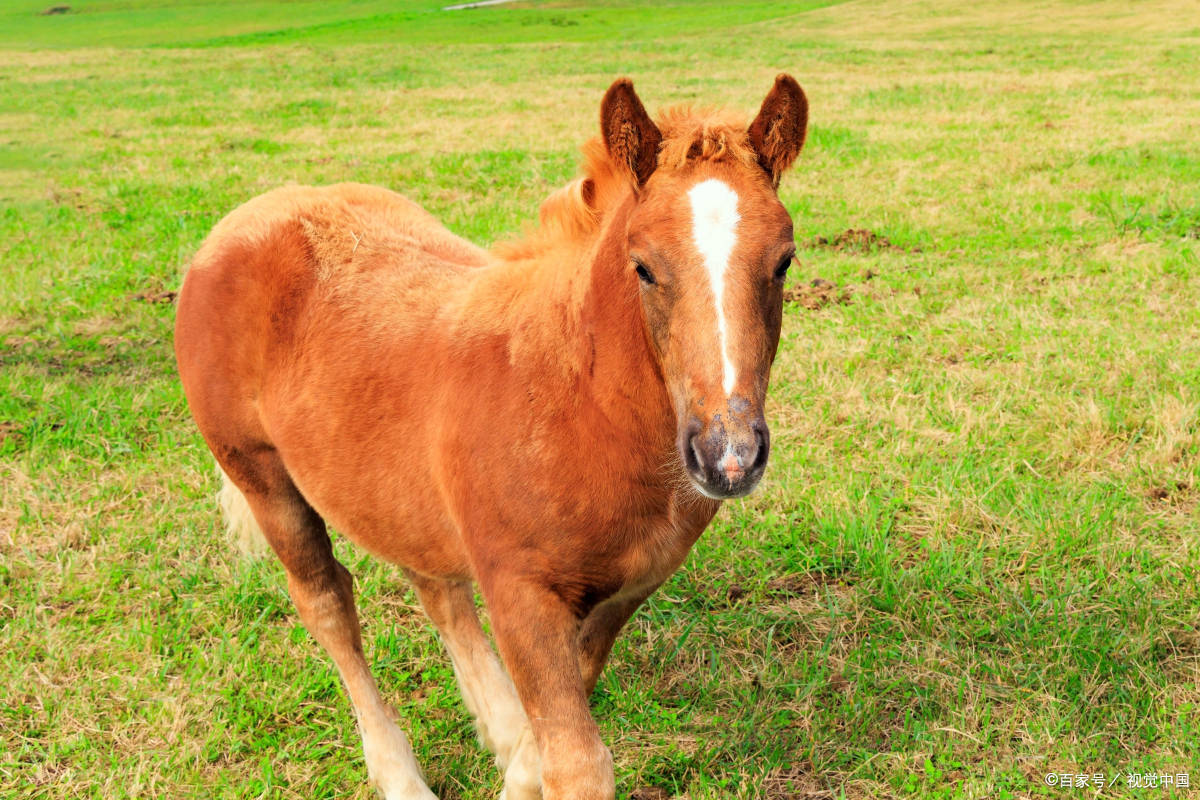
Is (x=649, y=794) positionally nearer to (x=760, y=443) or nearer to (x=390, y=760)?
(x=390, y=760)

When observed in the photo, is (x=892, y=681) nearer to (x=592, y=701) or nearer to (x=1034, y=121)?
(x=592, y=701)

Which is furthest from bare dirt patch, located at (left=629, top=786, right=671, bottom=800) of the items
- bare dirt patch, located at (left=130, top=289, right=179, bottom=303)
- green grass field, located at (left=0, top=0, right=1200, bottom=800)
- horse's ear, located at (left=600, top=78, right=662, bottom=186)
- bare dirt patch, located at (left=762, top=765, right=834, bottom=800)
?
bare dirt patch, located at (left=130, top=289, right=179, bottom=303)

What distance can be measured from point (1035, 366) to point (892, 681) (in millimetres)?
2568

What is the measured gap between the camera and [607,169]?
2.52 meters

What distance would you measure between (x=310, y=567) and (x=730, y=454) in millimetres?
1885

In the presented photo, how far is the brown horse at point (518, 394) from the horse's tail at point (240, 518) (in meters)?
0.24

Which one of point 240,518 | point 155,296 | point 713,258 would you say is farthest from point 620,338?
point 155,296

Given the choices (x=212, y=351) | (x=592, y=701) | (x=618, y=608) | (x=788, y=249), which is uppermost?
(x=788, y=249)

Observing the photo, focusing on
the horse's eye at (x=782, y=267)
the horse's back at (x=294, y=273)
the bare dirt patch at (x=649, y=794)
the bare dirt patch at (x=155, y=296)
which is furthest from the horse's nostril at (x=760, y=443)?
the bare dirt patch at (x=155, y=296)

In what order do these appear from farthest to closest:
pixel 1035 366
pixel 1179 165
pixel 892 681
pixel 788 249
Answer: pixel 1179 165 < pixel 1035 366 < pixel 892 681 < pixel 788 249

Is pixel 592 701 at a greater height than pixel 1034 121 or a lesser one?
lesser

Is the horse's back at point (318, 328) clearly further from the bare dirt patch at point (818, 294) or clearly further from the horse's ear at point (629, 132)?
the bare dirt patch at point (818, 294)

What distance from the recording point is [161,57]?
23.9 metres

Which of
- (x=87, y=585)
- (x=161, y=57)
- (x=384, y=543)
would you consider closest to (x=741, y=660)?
(x=384, y=543)
